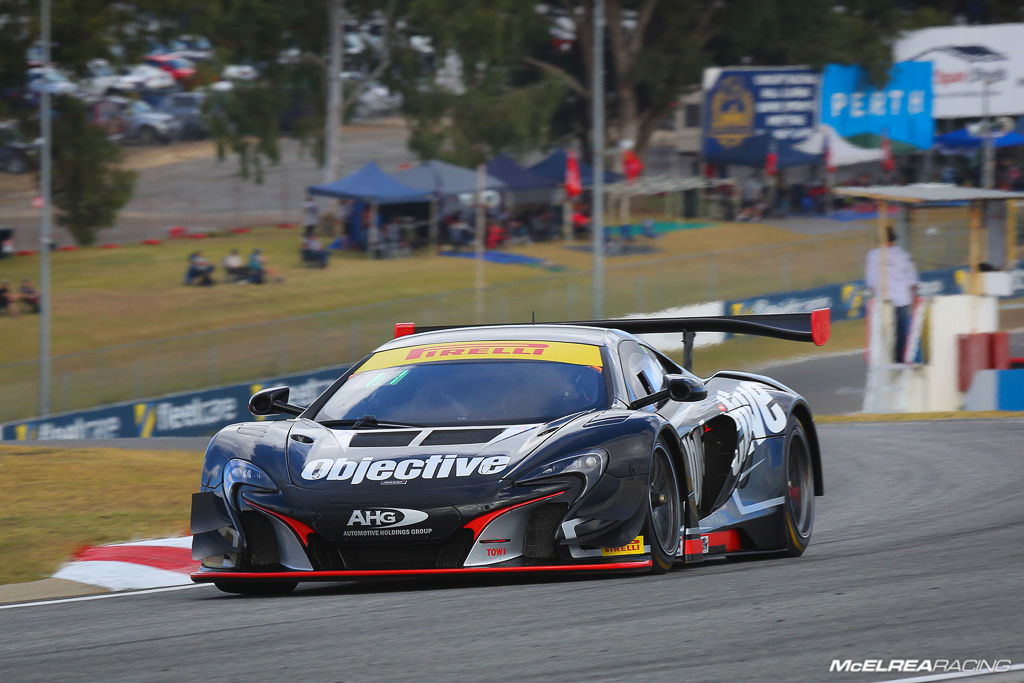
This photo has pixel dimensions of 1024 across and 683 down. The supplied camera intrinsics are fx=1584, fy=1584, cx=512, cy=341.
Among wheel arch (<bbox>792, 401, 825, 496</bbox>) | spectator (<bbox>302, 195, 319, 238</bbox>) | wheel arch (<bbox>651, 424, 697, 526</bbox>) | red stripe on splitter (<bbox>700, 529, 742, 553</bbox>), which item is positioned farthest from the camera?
spectator (<bbox>302, 195, 319, 238</bbox>)

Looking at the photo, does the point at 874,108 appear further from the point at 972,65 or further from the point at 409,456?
the point at 409,456

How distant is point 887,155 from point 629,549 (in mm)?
45753

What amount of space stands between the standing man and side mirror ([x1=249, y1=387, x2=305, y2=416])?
13.5 meters

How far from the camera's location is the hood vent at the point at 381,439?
259 inches

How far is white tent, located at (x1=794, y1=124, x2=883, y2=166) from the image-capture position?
50.4 m

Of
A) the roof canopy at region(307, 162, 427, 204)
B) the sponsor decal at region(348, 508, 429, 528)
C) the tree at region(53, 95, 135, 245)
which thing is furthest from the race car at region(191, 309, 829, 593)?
the tree at region(53, 95, 135, 245)

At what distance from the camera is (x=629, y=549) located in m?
6.30

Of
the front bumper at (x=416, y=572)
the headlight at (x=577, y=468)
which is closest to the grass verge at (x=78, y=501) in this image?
the front bumper at (x=416, y=572)

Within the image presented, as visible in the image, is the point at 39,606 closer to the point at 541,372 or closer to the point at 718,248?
the point at 541,372

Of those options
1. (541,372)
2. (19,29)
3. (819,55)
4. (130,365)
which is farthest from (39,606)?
(819,55)

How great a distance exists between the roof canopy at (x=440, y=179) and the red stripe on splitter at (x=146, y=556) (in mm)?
31638

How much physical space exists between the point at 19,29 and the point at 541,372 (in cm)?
3375

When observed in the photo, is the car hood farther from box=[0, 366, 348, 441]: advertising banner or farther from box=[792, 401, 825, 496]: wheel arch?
box=[0, 366, 348, 441]: advertising banner

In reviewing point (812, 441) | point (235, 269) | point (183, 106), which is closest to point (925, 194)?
point (812, 441)
